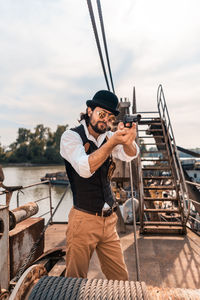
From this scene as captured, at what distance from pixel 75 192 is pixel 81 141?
1.50 ft

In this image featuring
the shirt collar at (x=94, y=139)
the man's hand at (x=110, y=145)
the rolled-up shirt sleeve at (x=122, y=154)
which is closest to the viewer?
the man's hand at (x=110, y=145)

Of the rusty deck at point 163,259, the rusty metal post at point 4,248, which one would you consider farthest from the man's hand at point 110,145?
the rusty deck at point 163,259

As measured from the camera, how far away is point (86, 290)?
1237 mm

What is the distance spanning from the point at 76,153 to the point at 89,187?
0.38 metres

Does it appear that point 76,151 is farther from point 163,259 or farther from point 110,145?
point 163,259

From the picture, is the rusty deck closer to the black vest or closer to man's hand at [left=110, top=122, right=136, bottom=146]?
the black vest

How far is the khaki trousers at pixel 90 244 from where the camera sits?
1.65 meters

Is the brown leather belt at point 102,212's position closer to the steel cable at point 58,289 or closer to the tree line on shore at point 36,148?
the steel cable at point 58,289

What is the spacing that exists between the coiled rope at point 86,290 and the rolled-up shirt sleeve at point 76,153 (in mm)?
681

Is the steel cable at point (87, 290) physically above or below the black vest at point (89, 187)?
below

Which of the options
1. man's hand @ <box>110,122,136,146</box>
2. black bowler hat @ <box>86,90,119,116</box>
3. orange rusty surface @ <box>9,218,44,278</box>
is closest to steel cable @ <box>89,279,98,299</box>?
man's hand @ <box>110,122,136,146</box>

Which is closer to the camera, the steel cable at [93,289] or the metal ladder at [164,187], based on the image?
the steel cable at [93,289]

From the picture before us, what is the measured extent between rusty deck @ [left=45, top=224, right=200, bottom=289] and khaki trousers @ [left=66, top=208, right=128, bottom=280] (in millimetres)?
1874

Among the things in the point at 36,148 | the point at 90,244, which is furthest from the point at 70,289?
the point at 36,148
